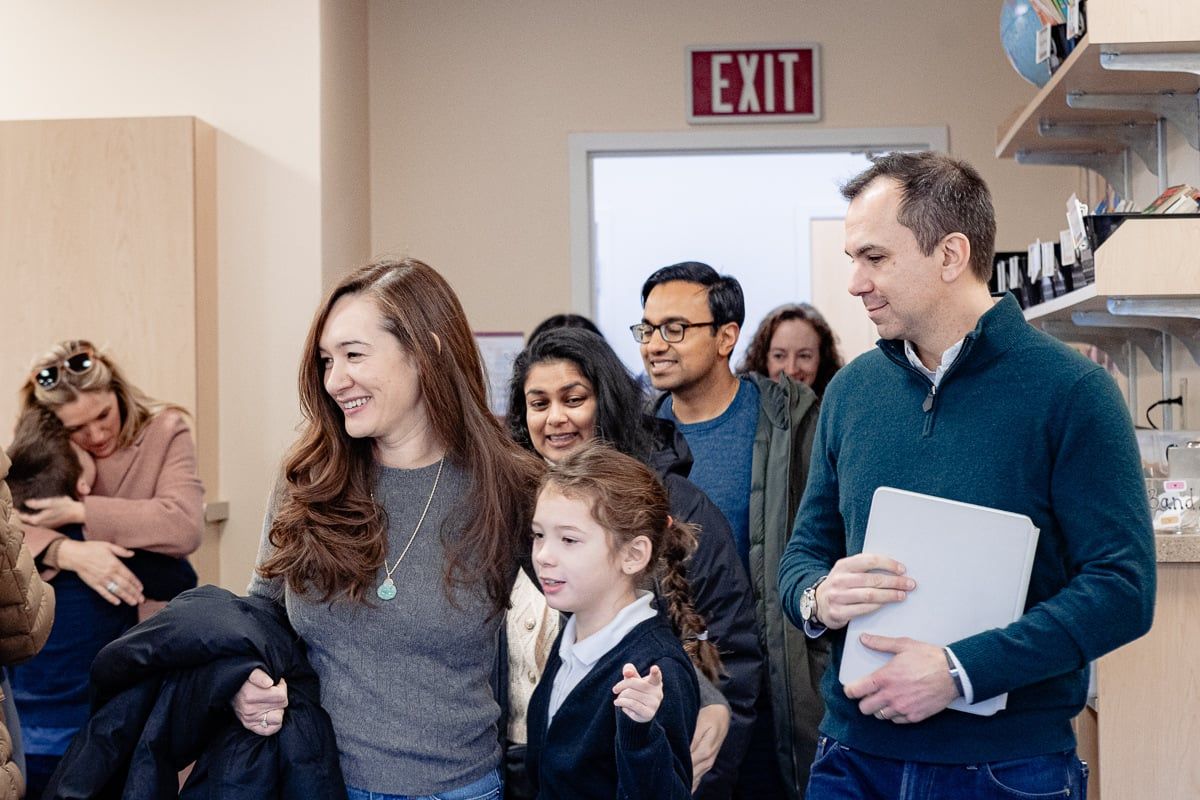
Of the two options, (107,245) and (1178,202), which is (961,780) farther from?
(107,245)

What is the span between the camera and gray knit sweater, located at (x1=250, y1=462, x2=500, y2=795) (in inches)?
67.7

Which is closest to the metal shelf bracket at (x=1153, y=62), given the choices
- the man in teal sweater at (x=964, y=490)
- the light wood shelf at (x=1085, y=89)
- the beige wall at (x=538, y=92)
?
the light wood shelf at (x=1085, y=89)

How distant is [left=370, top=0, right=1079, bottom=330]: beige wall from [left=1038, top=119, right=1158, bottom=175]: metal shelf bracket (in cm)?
197

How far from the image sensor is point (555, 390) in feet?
8.04

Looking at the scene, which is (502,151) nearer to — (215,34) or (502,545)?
(215,34)

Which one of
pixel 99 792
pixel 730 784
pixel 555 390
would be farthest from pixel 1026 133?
pixel 99 792

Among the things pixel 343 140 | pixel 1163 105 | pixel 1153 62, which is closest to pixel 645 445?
pixel 1153 62

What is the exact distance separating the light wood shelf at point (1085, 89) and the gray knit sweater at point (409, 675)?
1805 millimetres

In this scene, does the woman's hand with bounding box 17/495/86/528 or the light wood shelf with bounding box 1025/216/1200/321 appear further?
the woman's hand with bounding box 17/495/86/528

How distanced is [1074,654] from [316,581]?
3.18ft

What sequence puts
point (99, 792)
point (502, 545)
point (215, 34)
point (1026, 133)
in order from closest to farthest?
point (99, 792), point (502, 545), point (1026, 133), point (215, 34)

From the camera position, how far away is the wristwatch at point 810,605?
179 cm

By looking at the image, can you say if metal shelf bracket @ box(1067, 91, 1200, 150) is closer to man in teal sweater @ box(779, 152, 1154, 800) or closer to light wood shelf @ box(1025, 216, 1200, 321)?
light wood shelf @ box(1025, 216, 1200, 321)

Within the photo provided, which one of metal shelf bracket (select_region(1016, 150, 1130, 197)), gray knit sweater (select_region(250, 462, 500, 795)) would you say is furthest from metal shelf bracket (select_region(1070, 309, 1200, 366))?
gray knit sweater (select_region(250, 462, 500, 795))
